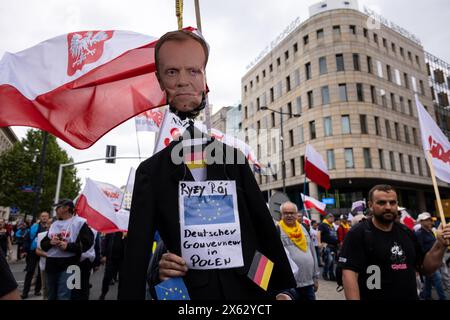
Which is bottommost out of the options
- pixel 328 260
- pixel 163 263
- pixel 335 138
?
pixel 328 260

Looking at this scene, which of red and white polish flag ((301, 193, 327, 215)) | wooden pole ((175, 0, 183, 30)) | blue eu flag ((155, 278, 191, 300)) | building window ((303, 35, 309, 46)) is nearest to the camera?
blue eu flag ((155, 278, 191, 300))

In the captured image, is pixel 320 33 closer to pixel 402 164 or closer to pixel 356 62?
pixel 356 62

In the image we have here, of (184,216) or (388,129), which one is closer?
(184,216)

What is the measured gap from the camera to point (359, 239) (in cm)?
325

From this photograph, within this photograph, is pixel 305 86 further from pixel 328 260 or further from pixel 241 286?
pixel 241 286

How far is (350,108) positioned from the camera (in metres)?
30.8

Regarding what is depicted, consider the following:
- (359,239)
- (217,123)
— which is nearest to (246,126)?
(217,123)

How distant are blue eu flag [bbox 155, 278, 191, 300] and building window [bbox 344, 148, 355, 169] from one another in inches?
1210

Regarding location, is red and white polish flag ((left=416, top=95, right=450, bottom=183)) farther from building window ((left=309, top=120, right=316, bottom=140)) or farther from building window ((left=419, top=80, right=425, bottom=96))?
building window ((left=419, top=80, right=425, bottom=96))

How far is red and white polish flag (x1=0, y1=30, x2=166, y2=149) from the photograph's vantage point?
10.3 feet

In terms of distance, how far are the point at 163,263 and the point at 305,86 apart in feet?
112

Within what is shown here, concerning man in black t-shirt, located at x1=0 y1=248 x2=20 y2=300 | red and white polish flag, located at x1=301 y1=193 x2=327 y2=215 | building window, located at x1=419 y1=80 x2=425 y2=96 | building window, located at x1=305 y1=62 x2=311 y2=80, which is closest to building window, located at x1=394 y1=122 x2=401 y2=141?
building window, located at x1=419 y1=80 x2=425 y2=96

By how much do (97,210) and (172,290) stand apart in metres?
5.99

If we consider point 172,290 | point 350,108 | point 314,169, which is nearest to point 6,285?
point 172,290
